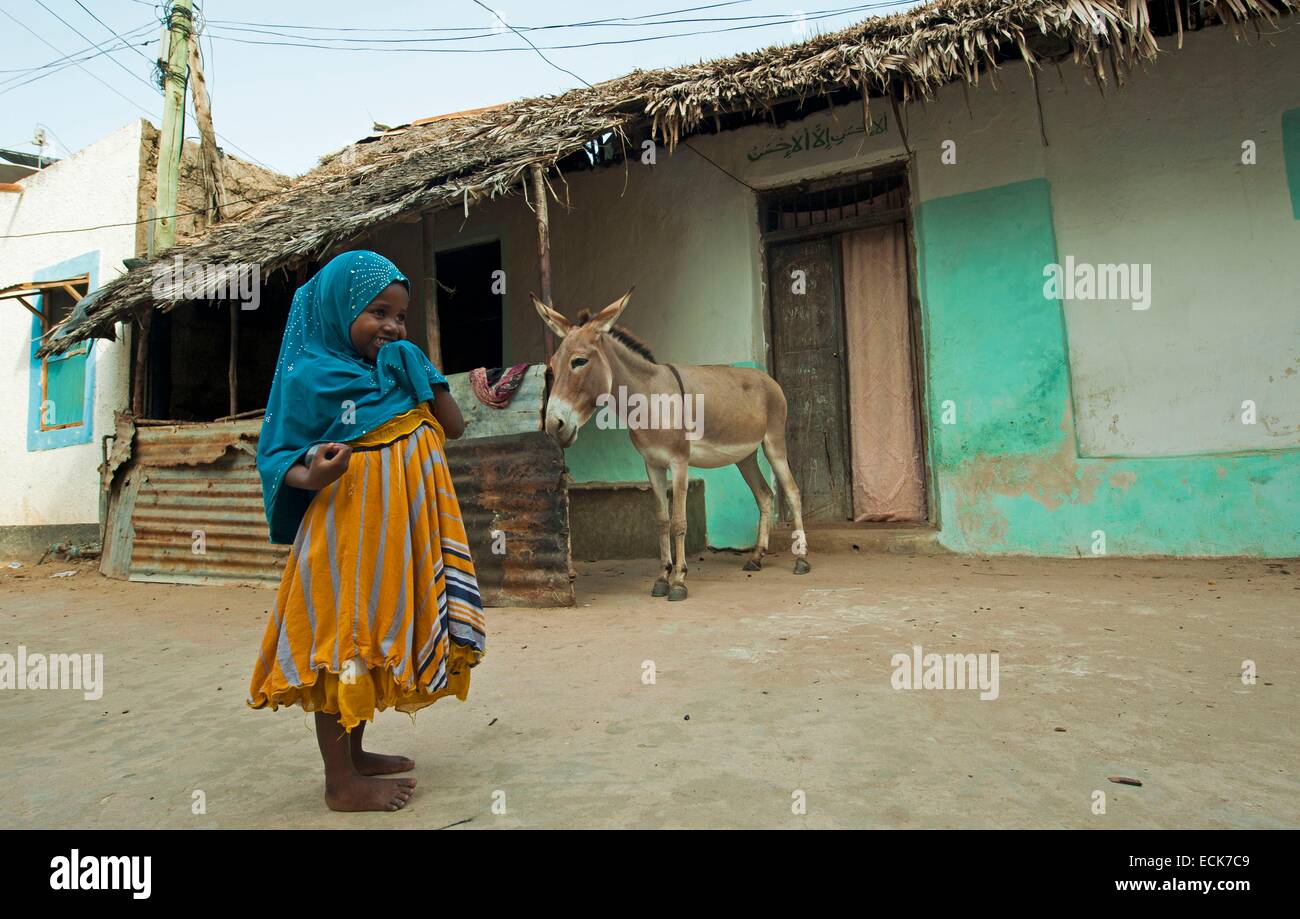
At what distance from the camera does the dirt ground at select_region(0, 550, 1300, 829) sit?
6.26ft

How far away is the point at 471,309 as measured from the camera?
964 cm

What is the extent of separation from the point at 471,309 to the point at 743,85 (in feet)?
15.7

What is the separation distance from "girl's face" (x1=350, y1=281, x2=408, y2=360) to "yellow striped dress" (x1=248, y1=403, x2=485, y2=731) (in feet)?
0.71

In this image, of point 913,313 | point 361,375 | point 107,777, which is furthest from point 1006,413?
point 107,777

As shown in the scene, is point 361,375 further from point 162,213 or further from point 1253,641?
point 162,213

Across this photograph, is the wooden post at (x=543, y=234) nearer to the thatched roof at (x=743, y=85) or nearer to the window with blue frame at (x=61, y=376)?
the thatched roof at (x=743, y=85)

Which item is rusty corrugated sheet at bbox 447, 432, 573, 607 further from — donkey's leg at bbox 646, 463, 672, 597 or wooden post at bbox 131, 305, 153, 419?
wooden post at bbox 131, 305, 153, 419

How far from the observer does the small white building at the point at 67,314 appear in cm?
948

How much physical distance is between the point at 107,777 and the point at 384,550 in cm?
125

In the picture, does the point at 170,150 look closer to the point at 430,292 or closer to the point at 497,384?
the point at 430,292

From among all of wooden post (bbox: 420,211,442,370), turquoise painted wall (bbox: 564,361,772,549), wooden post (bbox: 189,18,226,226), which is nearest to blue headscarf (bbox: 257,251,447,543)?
wooden post (bbox: 420,211,442,370)

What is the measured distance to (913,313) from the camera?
7031 mm

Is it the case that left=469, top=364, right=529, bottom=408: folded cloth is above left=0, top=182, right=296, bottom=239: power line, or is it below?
below

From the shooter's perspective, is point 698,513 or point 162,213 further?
point 162,213
